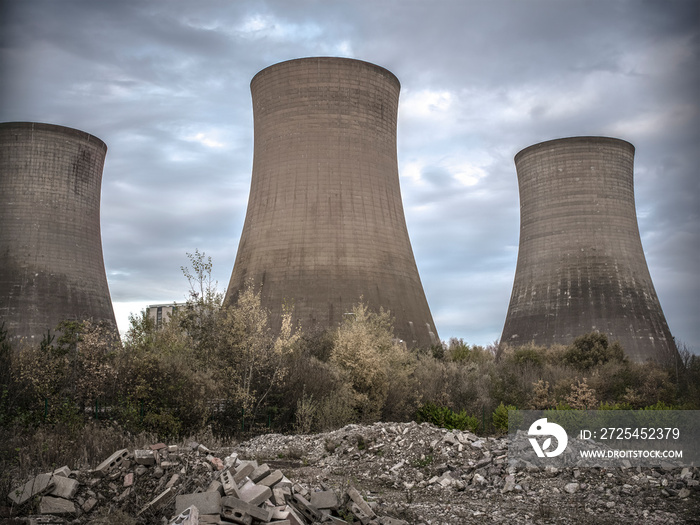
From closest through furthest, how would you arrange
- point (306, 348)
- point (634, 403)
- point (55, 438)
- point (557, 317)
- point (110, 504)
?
point (110, 504) → point (55, 438) → point (634, 403) → point (306, 348) → point (557, 317)

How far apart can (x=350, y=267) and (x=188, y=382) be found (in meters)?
8.65

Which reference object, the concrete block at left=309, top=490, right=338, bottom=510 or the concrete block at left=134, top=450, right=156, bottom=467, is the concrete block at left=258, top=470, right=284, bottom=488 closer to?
the concrete block at left=309, top=490, right=338, bottom=510

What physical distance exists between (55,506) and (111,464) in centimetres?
81

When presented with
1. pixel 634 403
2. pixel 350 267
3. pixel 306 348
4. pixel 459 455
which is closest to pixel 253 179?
pixel 350 267

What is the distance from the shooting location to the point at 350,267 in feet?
59.8

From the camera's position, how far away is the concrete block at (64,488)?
537cm

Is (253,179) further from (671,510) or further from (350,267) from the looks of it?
(671,510)

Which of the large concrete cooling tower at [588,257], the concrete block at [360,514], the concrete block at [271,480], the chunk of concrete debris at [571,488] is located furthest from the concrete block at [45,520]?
the large concrete cooling tower at [588,257]

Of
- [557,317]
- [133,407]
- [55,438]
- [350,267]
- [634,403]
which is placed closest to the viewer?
[55,438]

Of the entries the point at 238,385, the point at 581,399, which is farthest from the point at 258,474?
the point at 581,399

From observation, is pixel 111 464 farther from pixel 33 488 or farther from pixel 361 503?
pixel 361 503

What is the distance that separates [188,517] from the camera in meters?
4.65

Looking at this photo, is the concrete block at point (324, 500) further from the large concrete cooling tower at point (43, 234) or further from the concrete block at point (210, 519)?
the large concrete cooling tower at point (43, 234)

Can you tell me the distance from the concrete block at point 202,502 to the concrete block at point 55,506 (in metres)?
0.91
